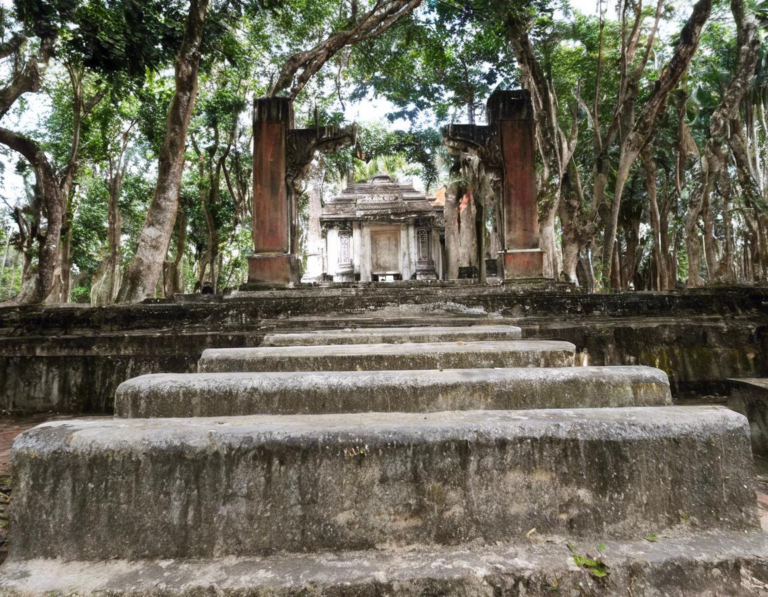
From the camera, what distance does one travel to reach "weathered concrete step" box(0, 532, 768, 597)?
1235 mm

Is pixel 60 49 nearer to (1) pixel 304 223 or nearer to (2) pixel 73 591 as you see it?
(2) pixel 73 591

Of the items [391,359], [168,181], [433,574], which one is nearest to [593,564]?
[433,574]

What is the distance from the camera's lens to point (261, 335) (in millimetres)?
3354

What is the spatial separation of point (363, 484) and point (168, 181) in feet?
19.3

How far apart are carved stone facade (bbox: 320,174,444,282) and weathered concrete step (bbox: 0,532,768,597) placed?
16508 millimetres

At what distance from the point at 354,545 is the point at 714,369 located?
3443 mm

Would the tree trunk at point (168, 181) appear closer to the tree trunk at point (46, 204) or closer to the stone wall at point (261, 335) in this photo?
the tree trunk at point (46, 204)

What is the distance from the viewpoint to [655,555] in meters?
1.34

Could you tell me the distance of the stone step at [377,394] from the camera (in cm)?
195

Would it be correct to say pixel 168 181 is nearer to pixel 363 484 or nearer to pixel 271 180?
pixel 271 180

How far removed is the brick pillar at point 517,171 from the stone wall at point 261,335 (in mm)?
1852

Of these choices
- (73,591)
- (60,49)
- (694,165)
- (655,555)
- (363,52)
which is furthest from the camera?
(694,165)

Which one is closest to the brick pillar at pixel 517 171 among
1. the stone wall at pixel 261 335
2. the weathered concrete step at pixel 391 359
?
the stone wall at pixel 261 335

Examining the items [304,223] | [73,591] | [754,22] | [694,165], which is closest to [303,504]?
[73,591]
